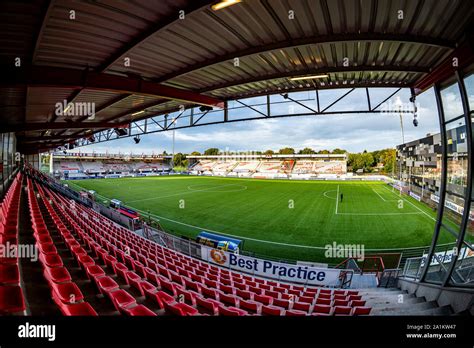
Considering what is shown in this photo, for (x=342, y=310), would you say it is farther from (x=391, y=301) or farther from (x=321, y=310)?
(x=391, y=301)

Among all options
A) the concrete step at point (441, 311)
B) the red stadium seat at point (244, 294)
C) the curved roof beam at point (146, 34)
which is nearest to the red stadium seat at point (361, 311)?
the concrete step at point (441, 311)

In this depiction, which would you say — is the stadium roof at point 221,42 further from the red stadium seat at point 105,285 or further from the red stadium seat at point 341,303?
the red stadium seat at point 341,303

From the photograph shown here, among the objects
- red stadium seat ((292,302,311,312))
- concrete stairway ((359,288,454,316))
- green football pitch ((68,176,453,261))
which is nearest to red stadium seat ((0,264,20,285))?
red stadium seat ((292,302,311,312))

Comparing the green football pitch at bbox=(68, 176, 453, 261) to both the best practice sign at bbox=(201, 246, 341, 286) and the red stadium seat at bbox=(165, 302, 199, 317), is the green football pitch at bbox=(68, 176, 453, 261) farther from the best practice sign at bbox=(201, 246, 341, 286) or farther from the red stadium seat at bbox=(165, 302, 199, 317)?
the red stadium seat at bbox=(165, 302, 199, 317)

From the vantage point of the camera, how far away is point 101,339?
2539 mm

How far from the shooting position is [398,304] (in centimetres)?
546

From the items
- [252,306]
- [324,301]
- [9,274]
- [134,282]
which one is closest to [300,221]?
[324,301]

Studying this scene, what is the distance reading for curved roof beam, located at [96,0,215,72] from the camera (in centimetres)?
331

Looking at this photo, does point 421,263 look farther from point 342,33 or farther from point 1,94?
point 1,94

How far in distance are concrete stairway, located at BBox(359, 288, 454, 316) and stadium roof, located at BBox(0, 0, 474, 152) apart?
4887mm

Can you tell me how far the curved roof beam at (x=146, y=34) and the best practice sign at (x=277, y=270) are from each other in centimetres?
741

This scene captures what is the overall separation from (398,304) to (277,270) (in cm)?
372

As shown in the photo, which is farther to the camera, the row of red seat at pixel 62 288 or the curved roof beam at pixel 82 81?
the curved roof beam at pixel 82 81

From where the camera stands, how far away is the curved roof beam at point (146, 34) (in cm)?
331
